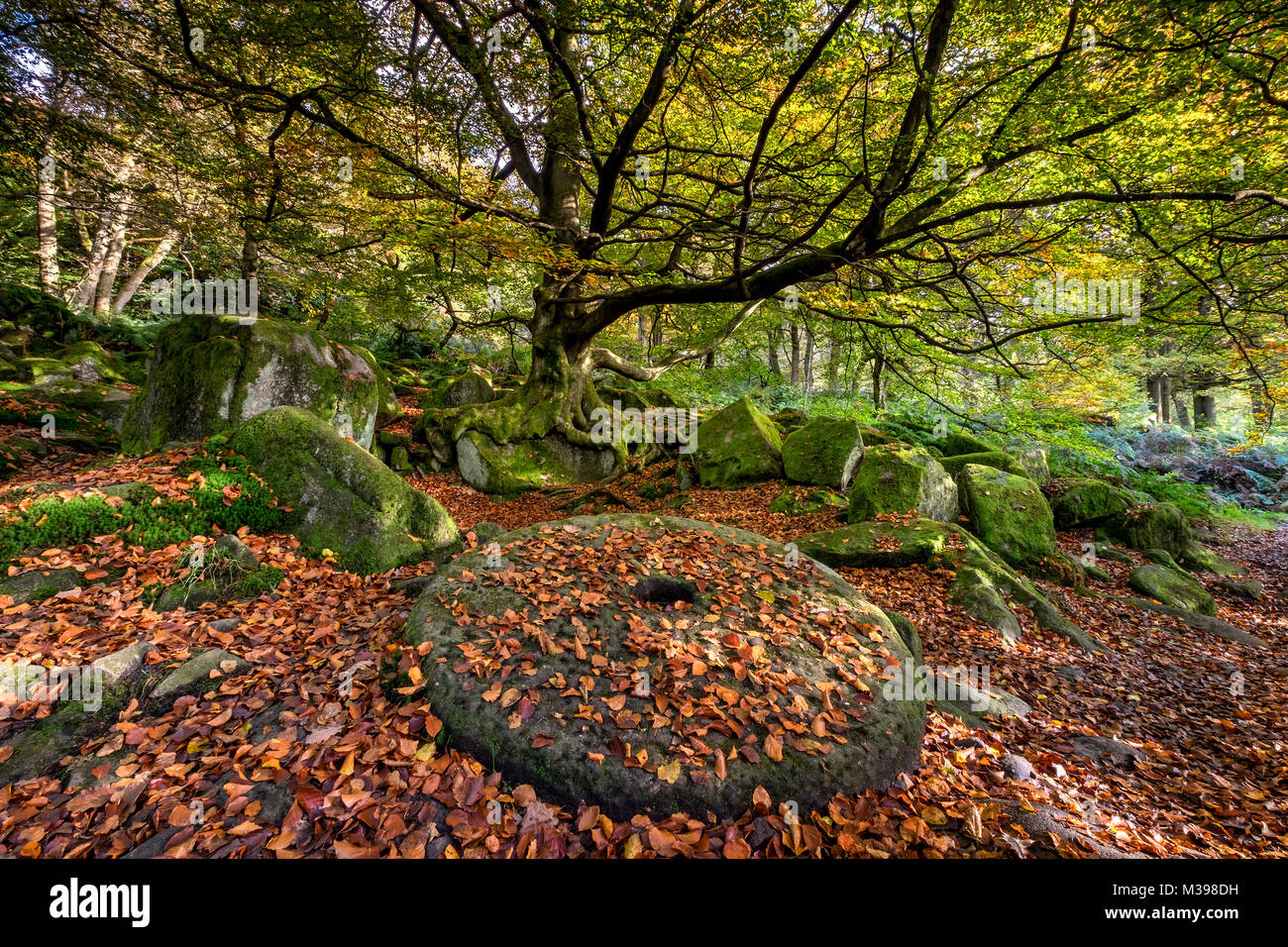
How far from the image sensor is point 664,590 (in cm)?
440

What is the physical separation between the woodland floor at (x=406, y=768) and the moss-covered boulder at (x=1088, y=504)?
599cm

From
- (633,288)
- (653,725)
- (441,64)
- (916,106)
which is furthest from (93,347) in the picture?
(916,106)

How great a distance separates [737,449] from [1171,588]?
7518mm

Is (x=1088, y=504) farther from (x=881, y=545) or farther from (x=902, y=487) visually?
(x=881, y=545)

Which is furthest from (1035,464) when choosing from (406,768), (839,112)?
(406,768)

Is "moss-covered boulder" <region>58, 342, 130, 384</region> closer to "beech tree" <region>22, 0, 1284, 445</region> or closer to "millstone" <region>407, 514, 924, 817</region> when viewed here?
"beech tree" <region>22, 0, 1284, 445</region>

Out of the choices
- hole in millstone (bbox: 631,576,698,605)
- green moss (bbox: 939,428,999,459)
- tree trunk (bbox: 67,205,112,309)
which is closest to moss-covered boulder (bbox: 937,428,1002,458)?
green moss (bbox: 939,428,999,459)

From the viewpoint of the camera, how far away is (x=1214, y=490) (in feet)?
52.4

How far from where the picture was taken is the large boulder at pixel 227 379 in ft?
24.2

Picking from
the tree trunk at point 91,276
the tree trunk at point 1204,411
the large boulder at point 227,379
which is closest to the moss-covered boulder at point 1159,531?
the tree trunk at point 1204,411

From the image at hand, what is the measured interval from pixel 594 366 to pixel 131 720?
9.97 metres

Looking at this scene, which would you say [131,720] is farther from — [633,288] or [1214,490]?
[1214,490]

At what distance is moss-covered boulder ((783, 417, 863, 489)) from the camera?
29.7 feet

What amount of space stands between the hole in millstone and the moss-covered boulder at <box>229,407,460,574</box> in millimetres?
2613
